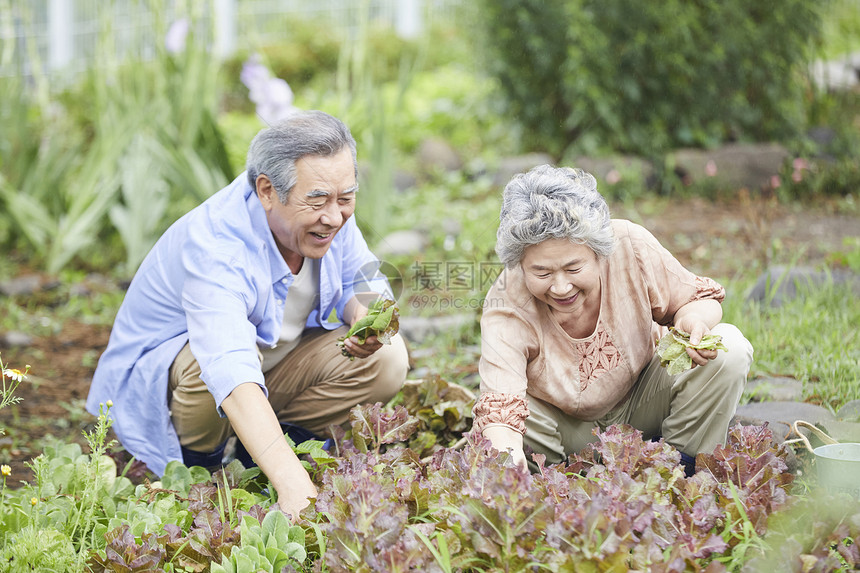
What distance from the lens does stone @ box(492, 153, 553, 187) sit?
6.98 metres

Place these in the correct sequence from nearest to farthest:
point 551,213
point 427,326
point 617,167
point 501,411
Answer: point 551,213 < point 501,411 < point 427,326 < point 617,167

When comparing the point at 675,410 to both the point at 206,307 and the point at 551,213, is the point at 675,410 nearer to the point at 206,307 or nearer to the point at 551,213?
the point at 551,213

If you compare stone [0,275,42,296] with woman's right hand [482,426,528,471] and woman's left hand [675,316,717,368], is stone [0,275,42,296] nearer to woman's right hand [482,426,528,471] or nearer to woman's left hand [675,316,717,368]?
woman's right hand [482,426,528,471]

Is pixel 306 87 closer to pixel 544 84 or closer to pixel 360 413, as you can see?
pixel 544 84

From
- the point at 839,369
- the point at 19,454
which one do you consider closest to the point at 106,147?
the point at 19,454

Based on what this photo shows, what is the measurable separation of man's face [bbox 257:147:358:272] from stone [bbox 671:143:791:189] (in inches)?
193

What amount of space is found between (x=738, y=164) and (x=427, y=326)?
381 cm

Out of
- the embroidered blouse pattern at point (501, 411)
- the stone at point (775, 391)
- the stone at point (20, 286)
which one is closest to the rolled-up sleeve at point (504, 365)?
the embroidered blouse pattern at point (501, 411)

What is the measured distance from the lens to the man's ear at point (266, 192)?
2.51 metres

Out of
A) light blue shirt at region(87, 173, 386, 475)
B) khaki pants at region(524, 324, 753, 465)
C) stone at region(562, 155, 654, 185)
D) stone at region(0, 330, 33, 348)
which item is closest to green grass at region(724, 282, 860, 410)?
khaki pants at region(524, 324, 753, 465)

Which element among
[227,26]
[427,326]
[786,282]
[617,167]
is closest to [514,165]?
[617,167]

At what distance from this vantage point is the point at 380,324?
8.38 feet

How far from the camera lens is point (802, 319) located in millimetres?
3455

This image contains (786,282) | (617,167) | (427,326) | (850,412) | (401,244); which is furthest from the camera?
(617,167)
